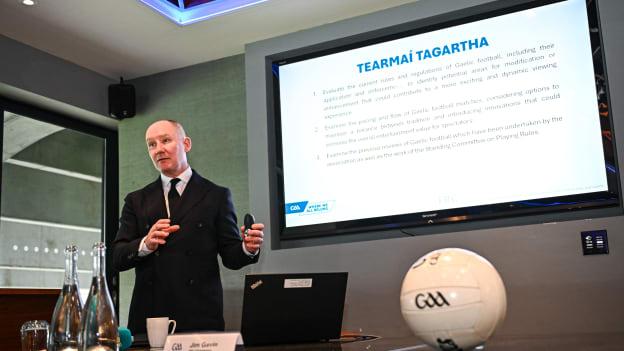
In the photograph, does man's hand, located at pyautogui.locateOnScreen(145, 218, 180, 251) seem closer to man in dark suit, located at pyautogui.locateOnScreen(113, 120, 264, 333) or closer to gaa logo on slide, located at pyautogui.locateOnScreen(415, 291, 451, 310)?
man in dark suit, located at pyautogui.locateOnScreen(113, 120, 264, 333)

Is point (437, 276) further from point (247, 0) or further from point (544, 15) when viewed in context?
point (247, 0)

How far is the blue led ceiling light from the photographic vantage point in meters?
3.79

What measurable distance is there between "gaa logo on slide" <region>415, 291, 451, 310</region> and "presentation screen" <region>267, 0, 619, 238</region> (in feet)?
7.71

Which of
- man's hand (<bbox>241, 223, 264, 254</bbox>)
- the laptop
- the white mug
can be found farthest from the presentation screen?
the white mug

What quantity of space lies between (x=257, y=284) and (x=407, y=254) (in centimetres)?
178

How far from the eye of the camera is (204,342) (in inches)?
50.5

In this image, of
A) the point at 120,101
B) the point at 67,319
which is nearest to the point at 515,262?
the point at 67,319

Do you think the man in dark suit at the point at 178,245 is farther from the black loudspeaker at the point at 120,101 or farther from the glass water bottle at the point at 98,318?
the black loudspeaker at the point at 120,101

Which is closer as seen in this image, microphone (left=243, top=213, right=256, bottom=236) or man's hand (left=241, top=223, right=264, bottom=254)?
microphone (left=243, top=213, right=256, bottom=236)

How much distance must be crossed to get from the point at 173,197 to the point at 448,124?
1.40 meters

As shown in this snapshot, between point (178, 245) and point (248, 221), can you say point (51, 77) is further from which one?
point (248, 221)

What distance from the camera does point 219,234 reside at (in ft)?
9.82

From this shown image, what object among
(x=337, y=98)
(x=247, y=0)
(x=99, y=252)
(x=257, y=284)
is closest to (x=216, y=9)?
(x=247, y=0)

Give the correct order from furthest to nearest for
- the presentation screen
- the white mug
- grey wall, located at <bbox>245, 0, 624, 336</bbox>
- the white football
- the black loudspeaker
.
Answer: the black loudspeaker
the presentation screen
grey wall, located at <bbox>245, 0, 624, 336</bbox>
the white mug
the white football
